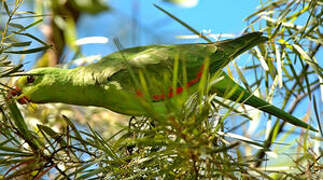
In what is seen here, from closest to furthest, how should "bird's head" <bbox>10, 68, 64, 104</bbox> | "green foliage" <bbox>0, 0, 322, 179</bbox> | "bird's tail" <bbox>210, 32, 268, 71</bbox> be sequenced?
"green foliage" <bbox>0, 0, 322, 179</bbox>, "bird's tail" <bbox>210, 32, 268, 71</bbox>, "bird's head" <bbox>10, 68, 64, 104</bbox>

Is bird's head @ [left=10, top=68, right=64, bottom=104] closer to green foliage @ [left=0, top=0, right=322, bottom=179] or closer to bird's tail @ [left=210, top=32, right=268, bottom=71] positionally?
green foliage @ [left=0, top=0, right=322, bottom=179]

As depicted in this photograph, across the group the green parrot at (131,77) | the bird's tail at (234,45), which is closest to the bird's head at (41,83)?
the green parrot at (131,77)

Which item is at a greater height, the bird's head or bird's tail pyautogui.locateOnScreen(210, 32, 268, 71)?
bird's tail pyautogui.locateOnScreen(210, 32, 268, 71)

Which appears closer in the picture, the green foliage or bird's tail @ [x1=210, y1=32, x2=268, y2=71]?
the green foliage

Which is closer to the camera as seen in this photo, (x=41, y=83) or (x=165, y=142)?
(x=165, y=142)

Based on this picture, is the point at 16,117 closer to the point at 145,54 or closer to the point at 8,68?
the point at 8,68

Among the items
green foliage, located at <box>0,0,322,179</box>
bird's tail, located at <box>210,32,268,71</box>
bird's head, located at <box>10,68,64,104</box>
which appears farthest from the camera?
bird's head, located at <box>10,68,64,104</box>

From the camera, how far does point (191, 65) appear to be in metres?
1.15

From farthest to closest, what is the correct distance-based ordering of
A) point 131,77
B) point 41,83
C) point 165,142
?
point 41,83
point 131,77
point 165,142

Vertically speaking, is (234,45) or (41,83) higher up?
(234,45)

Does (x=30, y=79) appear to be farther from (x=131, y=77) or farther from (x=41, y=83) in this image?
(x=131, y=77)

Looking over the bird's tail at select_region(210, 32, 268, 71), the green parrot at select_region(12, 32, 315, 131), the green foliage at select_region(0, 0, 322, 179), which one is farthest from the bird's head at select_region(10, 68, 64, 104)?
the bird's tail at select_region(210, 32, 268, 71)

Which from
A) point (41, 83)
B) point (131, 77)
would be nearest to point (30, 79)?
point (41, 83)

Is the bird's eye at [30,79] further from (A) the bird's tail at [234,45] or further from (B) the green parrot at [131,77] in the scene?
(A) the bird's tail at [234,45]
